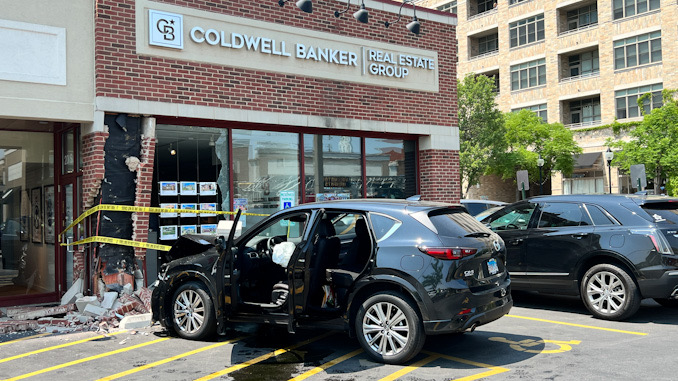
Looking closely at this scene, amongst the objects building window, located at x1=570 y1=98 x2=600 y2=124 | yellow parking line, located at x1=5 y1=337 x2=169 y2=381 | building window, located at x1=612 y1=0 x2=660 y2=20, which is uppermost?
building window, located at x1=612 y1=0 x2=660 y2=20

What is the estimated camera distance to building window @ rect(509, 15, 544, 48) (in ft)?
152

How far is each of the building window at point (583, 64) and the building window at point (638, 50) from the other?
6.51 ft

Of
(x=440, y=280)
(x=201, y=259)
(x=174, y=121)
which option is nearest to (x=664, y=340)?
(x=440, y=280)

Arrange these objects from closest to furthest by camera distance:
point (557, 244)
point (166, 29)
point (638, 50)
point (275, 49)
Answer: point (557, 244) < point (166, 29) < point (275, 49) < point (638, 50)

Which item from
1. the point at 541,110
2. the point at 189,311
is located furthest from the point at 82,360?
the point at 541,110

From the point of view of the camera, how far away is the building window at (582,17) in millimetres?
43562

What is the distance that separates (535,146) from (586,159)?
3715mm

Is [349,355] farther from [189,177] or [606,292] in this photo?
[189,177]

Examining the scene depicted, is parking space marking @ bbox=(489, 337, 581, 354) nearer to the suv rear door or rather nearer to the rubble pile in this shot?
the suv rear door

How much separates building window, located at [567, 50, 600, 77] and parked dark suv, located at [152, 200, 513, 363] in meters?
41.9

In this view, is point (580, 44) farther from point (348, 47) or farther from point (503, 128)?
point (348, 47)

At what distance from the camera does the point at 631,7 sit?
40812 millimetres

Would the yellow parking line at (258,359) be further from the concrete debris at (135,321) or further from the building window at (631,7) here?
the building window at (631,7)

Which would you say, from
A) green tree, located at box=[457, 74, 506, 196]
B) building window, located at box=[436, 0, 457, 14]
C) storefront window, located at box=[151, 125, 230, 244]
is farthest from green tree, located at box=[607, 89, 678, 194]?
storefront window, located at box=[151, 125, 230, 244]
